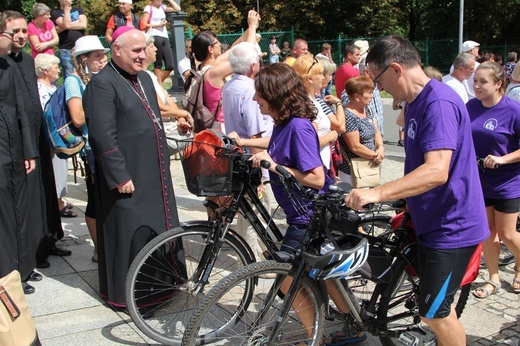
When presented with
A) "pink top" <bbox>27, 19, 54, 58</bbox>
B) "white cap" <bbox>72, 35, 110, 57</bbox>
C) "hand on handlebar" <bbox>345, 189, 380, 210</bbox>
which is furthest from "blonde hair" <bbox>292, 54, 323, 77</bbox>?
"pink top" <bbox>27, 19, 54, 58</bbox>

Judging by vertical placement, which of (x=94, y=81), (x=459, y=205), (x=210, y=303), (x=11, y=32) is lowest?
(x=210, y=303)

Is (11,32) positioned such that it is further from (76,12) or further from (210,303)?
(76,12)

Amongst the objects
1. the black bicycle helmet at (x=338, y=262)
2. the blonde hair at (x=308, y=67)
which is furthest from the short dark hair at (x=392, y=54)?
the blonde hair at (x=308, y=67)

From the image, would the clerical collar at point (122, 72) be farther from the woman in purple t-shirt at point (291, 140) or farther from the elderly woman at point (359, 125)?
the elderly woman at point (359, 125)

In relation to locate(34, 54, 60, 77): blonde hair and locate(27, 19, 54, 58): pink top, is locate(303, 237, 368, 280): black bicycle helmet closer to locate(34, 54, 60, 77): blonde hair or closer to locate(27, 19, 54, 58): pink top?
locate(34, 54, 60, 77): blonde hair

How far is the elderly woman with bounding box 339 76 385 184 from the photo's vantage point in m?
5.84

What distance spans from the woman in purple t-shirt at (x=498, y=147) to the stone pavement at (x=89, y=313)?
335 millimetres

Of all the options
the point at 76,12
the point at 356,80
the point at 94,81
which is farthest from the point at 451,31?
the point at 94,81

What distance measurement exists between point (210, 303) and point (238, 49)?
261 centimetres

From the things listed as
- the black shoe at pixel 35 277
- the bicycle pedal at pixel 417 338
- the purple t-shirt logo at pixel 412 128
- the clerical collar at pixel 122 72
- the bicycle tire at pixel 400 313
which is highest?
the clerical collar at pixel 122 72

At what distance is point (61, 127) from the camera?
5203 mm

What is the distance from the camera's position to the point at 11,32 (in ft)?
16.1

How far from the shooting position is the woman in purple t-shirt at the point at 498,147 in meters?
4.73

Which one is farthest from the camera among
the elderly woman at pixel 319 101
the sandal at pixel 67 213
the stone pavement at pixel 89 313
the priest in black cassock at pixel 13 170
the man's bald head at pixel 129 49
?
the sandal at pixel 67 213
